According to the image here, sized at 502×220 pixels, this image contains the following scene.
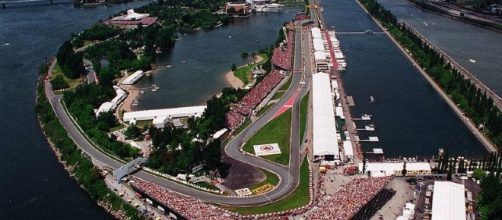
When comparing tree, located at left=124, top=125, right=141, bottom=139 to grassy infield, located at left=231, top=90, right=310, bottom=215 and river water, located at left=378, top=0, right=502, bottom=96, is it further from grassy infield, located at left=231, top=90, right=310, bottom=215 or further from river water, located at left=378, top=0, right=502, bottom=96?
river water, located at left=378, top=0, right=502, bottom=96

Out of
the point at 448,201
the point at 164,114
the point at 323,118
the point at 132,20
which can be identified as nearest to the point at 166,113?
the point at 164,114

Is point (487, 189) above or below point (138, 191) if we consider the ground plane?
above

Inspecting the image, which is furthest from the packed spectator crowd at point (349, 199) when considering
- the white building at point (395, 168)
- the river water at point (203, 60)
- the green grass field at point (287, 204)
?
the river water at point (203, 60)

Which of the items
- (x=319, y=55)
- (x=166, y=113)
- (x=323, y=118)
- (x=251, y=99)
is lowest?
(x=166, y=113)

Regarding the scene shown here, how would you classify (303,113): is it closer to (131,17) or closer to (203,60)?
(203,60)

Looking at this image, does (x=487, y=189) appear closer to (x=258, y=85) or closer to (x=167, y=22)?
(x=258, y=85)

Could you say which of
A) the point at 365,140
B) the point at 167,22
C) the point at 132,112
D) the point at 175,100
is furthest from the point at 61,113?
the point at 167,22

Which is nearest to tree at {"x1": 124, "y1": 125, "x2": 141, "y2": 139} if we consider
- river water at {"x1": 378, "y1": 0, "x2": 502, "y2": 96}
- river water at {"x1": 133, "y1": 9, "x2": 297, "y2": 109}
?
river water at {"x1": 133, "y1": 9, "x2": 297, "y2": 109}
